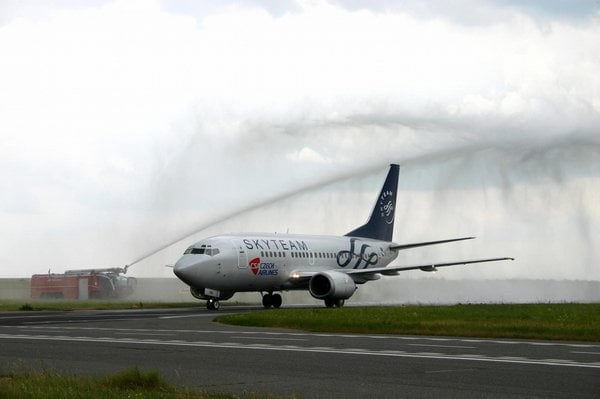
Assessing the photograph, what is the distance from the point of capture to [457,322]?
111ft

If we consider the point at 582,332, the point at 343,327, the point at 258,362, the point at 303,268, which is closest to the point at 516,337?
the point at 582,332

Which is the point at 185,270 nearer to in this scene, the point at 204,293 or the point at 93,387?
the point at 204,293

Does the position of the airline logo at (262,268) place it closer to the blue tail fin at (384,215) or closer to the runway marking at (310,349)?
the blue tail fin at (384,215)

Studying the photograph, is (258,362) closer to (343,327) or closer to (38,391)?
(38,391)

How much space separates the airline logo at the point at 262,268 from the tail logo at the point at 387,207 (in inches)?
624

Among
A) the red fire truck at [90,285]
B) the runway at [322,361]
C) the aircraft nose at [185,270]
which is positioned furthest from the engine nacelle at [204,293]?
the red fire truck at [90,285]

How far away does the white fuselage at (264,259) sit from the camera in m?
52.2

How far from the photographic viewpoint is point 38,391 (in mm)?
14703

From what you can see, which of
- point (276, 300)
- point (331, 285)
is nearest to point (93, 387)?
point (331, 285)

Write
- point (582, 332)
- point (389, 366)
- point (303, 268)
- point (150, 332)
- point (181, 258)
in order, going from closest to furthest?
1. point (389, 366)
2. point (582, 332)
3. point (150, 332)
4. point (181, 258)
5. point (303, 268)

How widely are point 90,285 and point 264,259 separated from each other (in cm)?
3464

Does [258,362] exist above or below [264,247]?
below

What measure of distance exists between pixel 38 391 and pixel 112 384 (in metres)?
1.72

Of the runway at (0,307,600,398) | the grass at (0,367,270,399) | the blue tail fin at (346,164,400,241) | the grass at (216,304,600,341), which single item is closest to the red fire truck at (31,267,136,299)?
the blue tail fin at (346,164,400,241)
